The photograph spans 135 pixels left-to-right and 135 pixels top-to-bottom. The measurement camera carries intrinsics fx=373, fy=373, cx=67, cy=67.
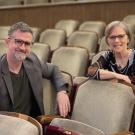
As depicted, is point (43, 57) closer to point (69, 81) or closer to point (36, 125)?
point (69, 81)

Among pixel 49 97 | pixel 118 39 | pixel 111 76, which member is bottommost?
pixel 49 97

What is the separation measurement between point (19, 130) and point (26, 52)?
42cm

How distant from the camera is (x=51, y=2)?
12.1ft

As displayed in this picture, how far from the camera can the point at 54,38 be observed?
103 inches

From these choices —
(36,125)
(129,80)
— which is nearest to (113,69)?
(129,80)

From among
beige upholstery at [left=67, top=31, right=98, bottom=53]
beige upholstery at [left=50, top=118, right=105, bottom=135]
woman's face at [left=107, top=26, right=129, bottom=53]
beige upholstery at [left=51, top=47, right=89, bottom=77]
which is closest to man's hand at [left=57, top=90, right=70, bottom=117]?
beige upholstery at [left=50, top=118, right=105, bottom=135]

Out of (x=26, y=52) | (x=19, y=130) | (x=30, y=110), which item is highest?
(x=26, y=52)

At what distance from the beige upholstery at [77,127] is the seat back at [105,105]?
139 mm

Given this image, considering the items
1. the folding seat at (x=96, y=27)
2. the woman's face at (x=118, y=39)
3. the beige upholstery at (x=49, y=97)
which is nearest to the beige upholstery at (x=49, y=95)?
the beige upholstery at (x=49, y=97)

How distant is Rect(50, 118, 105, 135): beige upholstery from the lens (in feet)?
3.38

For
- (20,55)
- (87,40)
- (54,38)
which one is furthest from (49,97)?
(54,38)

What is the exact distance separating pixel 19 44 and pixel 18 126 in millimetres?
425

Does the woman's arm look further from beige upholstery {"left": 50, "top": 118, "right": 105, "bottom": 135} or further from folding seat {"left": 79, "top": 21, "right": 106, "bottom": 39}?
folding seat {"left": 79, "top": 21, "right": 106, "bottom": 39}

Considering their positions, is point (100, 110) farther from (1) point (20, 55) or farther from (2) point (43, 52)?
(2) point (43, 52)
